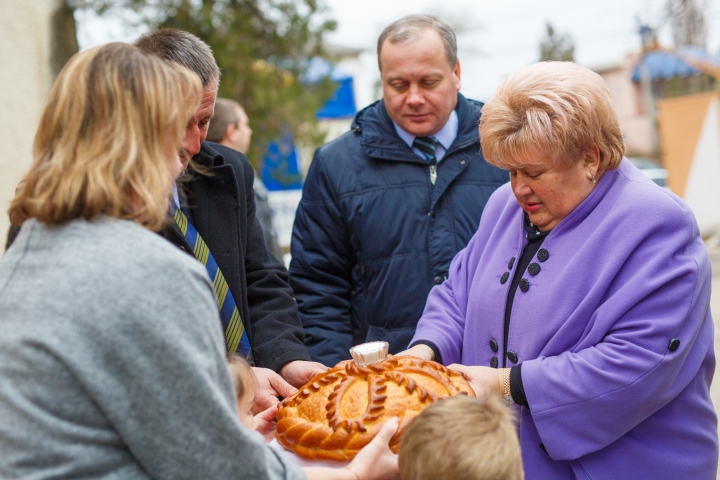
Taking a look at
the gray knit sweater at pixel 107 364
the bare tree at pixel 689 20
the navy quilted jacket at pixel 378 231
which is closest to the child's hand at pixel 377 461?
the gray knit sweater at pixel 107 364

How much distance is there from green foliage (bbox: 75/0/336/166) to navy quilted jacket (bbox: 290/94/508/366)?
488cm

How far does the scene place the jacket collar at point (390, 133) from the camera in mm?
3447

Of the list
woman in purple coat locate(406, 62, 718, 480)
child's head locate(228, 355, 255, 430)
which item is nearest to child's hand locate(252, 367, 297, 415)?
child's head locate(228, 355, 255, 430)

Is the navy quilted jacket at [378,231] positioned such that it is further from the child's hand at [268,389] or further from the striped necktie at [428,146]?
the child's hand at [268,389]

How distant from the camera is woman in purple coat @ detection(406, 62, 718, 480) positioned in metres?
2.14

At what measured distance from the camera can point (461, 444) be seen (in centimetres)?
157

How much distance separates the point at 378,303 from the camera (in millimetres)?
3391

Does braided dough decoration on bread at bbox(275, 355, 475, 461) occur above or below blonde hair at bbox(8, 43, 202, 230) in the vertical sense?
below

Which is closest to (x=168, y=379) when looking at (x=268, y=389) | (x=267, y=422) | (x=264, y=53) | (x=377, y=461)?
(x=377, y=461)

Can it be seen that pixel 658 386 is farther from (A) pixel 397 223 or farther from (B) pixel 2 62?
(B) pixel 2 62

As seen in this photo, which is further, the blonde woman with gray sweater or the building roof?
the building roof

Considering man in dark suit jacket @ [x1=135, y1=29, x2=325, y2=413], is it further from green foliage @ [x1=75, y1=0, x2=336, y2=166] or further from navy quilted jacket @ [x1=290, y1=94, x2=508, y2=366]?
green foliage @ [x1=75, y1=0, x2=336, y2=166]

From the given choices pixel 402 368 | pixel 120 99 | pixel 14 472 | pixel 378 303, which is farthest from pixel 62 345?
pixel 378 303

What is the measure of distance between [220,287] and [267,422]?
0.54 meters
